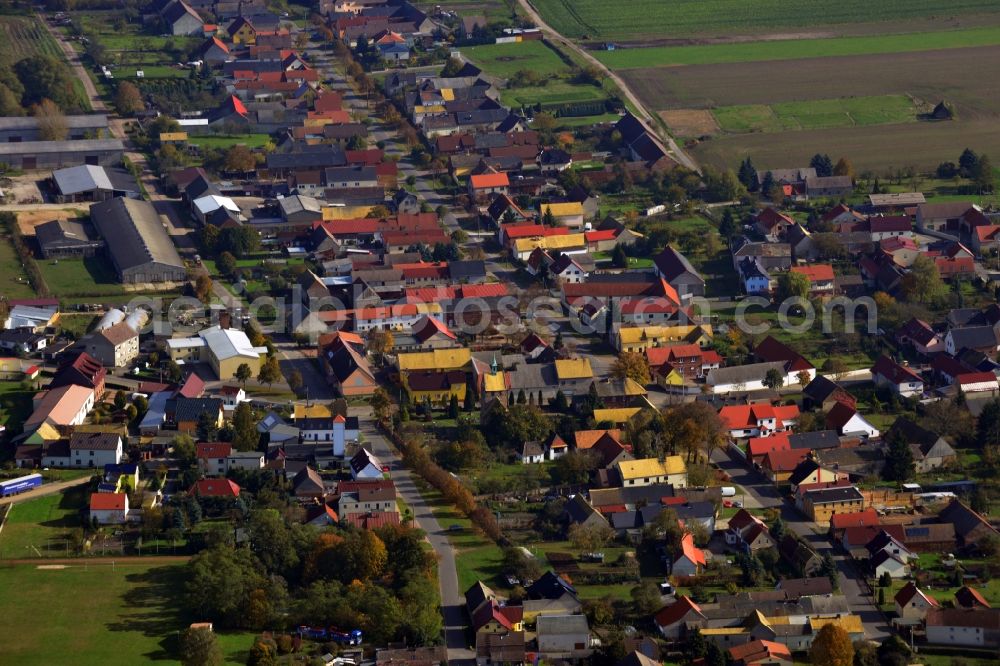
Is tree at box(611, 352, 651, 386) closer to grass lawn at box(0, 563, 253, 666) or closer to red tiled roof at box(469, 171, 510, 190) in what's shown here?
grass lawn at box(0, 563, 253, 666)

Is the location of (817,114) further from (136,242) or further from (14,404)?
(14,404)

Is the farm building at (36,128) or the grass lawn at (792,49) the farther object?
the grass lawn at (792,49)

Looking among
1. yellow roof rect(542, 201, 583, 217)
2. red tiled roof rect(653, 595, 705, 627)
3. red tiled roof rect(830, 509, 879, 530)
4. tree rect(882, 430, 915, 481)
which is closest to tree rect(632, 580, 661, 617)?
red tiled roof rect(653, 595, 705, 627)

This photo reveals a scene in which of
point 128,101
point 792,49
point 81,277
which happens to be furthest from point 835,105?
point 81,277

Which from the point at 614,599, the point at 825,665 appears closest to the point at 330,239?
the point at 614,599

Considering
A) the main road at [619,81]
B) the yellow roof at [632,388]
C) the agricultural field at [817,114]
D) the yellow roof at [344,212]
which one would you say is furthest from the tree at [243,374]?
the agricultural field at [817,114]

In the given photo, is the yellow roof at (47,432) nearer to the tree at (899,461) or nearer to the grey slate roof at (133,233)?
Result: the grey slate roof at (133,233)

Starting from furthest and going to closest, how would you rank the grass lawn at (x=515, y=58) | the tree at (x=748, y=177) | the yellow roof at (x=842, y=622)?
the grass lawn at (x=515, y=58), the tree at (x=748, y=177), the yellow roof at (x=842, y=622)

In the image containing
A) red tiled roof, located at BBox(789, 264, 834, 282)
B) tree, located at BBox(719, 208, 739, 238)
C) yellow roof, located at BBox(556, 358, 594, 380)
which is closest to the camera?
yellow roof, located at BBox(556, 358, 594, 380)
